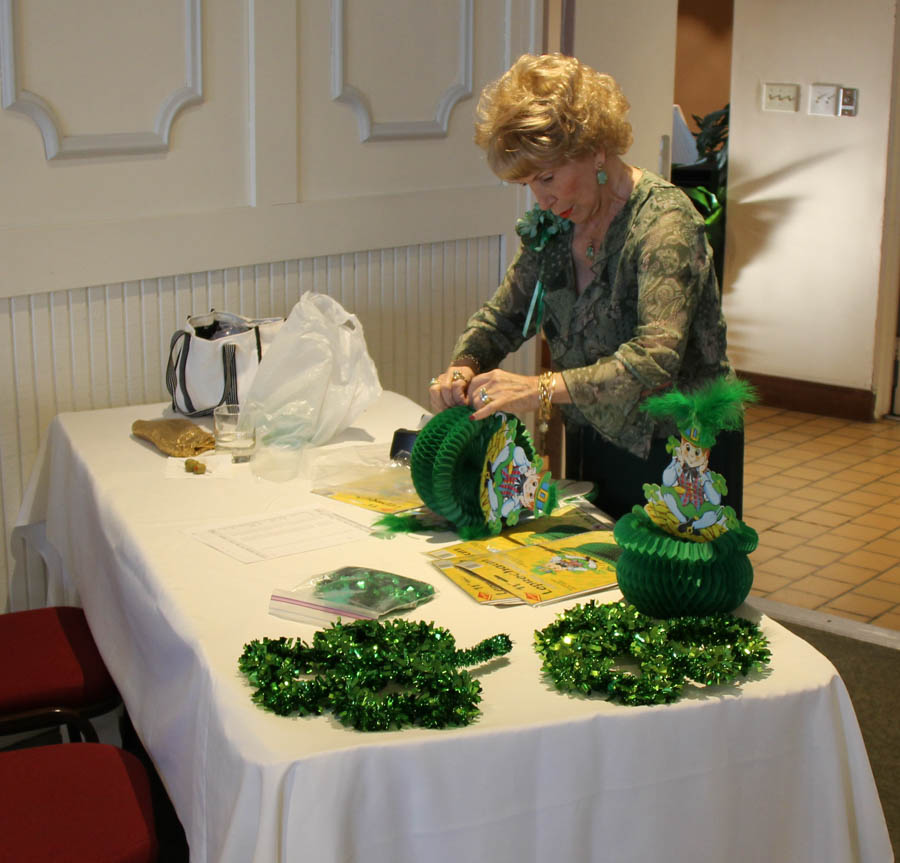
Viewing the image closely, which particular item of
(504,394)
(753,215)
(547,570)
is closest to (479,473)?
(504,394)

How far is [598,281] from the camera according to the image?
7.47ft

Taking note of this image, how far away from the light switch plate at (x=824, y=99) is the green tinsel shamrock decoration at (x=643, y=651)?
15.2ft

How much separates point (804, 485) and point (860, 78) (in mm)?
1984

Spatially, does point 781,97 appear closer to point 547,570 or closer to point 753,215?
point 753,215

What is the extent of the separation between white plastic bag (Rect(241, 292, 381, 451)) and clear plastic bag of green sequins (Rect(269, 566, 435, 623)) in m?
0.78

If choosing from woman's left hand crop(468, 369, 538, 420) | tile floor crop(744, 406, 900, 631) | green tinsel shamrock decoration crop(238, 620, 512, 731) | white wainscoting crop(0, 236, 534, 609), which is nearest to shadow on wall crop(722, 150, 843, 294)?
tile floor crop(744, 406, 900, 631)

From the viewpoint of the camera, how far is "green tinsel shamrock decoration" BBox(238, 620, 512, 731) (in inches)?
57.2

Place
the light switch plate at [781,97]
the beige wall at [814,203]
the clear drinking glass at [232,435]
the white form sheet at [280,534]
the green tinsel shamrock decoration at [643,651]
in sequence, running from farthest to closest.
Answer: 1. the light switch plate at [781,97]
2. the beige wall at [814,203]
3. the clear drinking glass at [232,435]
4. the white form sheet at [280,534]
5. the green tinsel shamrock decoration at [643,651]

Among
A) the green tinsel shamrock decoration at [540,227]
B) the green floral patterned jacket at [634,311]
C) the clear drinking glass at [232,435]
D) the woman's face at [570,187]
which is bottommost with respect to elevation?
the clear drinking glass at [232,435]

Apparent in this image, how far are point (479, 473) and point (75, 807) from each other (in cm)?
82

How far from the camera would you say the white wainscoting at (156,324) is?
9.32 feet

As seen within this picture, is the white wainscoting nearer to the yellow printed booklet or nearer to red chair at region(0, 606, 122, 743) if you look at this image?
red chair at region(0, 606, 122, 743)

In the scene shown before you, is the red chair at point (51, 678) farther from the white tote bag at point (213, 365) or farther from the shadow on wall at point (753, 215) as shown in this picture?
the shadow on wall at point (753, 215)

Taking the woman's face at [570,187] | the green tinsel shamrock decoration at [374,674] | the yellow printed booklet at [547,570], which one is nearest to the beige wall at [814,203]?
the woman's face at [570,187]
